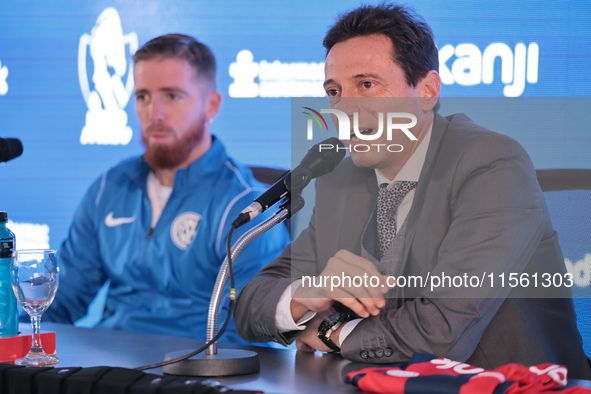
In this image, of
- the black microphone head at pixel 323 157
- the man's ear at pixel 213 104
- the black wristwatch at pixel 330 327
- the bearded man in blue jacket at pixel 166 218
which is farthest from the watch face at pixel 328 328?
the man's ear at pixel 213 104

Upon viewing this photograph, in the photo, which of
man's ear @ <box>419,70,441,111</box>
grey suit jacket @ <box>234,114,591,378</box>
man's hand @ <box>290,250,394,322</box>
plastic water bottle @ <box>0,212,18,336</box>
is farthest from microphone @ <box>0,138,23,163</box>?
man's ear @ <box>419,70,441,111</box>

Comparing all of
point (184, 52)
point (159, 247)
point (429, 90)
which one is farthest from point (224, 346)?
point (184, 52)

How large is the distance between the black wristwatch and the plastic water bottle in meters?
0.60

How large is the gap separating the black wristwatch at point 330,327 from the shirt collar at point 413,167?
0.36 m

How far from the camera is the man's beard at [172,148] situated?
8.81 feet

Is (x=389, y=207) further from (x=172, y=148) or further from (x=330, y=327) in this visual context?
(x=172, y=148)

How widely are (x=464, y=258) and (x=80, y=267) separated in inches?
69.0

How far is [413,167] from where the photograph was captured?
61.2 inches

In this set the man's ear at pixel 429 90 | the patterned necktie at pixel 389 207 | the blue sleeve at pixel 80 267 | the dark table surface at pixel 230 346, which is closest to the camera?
the dark table surface at pixel 230 346

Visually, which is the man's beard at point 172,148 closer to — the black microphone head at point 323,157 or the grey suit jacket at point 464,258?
the grey suit jacket at point 464,258

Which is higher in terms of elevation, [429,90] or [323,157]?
[429,90]

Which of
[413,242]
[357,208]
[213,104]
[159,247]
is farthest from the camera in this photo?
[213,104]

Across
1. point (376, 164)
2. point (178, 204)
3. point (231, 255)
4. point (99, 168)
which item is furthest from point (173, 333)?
point (231, 255)

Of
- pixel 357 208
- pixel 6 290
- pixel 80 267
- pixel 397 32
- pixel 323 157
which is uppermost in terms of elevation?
pixel 397 32
